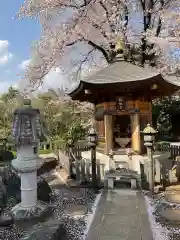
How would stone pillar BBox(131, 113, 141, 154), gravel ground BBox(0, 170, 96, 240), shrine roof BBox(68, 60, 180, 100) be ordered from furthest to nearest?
stone pillar BBox(131, 113, 141, 154) → shrine roof BBox(68, 60, 180, 100) → gravel ground BBox(0, 170, 96, 240)

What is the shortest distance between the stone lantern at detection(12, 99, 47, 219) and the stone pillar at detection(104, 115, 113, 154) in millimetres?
3854

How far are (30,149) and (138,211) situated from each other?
2.62 meters

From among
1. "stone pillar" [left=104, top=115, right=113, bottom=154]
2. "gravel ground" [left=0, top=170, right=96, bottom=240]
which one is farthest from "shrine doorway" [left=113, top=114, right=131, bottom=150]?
"gravel ground" [left=0, top=170, right=96, bottom=240]

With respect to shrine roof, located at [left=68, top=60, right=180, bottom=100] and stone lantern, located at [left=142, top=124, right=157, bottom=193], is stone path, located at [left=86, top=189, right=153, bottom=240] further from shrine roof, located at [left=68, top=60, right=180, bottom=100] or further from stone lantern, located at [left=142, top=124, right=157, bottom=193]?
shrine roof, located at [left=68, top=60, right=180, bottom=100]

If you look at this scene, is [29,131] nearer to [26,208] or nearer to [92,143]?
[26,208]

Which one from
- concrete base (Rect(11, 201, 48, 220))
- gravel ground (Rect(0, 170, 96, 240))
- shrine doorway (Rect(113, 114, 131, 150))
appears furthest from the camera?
shrine doorway (Rect(113, 114, 131, 150))

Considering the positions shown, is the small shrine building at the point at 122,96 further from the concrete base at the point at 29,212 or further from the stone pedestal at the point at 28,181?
the concrete base at the point at 29,212

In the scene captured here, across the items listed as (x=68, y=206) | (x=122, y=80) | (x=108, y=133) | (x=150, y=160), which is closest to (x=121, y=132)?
(x=108, y=133)

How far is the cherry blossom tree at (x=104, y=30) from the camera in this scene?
1244 centimetres

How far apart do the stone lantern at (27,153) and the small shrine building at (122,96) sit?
130 inches

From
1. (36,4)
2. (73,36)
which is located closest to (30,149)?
(73,36)

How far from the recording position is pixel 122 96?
8.27m

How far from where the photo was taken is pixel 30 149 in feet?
14.8

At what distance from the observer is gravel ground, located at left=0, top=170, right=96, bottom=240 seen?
13.3 feet
